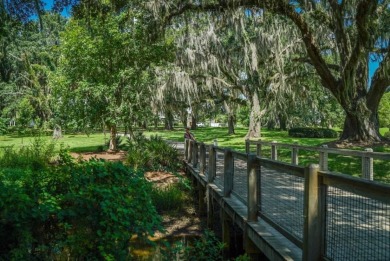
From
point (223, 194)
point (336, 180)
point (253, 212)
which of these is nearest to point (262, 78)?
point (223, 194)

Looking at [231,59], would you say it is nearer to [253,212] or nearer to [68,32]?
[68,32]

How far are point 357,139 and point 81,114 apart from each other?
12.9 meters

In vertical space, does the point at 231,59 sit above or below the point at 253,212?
above

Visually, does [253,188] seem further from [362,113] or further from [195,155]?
[362,113]

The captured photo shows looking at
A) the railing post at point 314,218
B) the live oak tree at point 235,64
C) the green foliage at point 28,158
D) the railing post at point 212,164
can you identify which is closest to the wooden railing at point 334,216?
the railing post at point 314,218

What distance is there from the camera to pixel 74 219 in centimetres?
449

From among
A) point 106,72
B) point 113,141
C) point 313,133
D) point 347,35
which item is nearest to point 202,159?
point 347,35

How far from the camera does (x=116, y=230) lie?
169 inches

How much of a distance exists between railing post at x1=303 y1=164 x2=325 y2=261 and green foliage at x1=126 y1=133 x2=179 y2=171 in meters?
11.2

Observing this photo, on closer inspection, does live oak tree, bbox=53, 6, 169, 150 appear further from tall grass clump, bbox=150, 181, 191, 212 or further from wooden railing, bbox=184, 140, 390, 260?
wooden railing, bbox=184, 140, 390, 260

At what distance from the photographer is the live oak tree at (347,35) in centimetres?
1158

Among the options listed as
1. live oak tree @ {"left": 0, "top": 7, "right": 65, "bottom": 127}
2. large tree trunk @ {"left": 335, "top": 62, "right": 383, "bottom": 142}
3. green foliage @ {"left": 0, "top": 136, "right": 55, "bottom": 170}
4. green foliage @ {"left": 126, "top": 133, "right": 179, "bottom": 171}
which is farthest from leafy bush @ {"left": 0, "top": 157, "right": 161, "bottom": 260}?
live oak tree @ {"left": 0, "top": 7, "right": 65, "bottom": 127}

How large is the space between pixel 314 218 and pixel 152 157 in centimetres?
1254

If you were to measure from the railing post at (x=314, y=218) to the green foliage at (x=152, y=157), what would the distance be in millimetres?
11169
